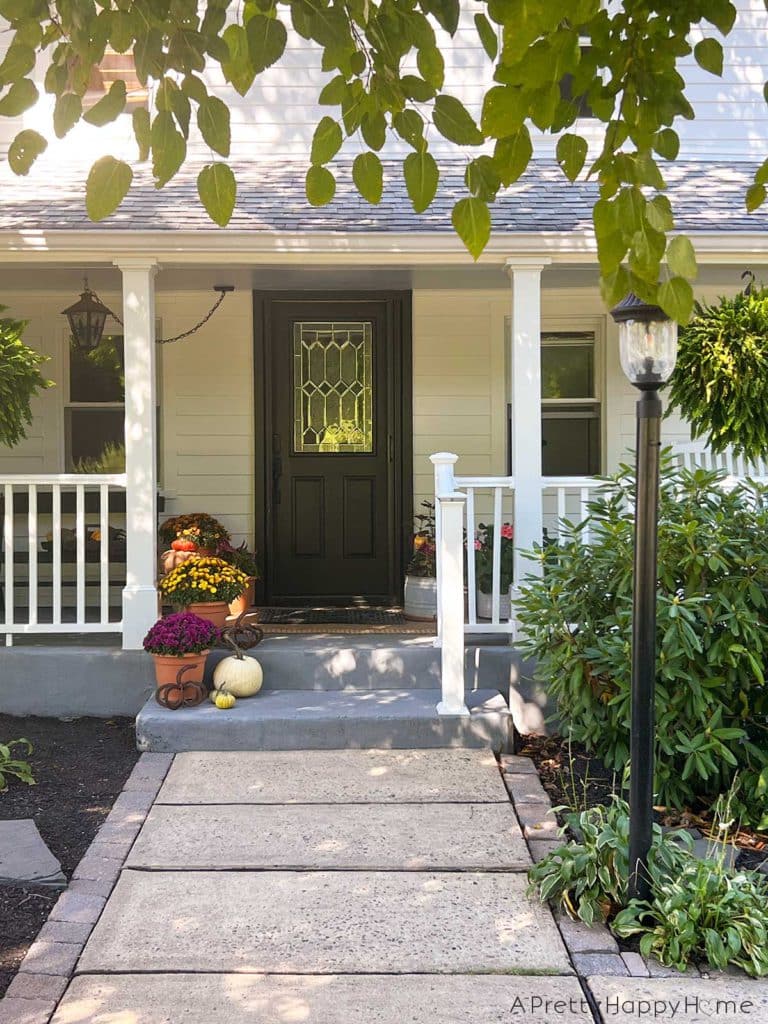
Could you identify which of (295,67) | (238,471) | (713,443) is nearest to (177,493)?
(238,471)

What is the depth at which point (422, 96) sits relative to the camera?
215 centimetres

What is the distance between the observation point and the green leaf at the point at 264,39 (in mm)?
2004

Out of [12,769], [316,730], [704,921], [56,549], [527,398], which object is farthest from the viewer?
[527,398]

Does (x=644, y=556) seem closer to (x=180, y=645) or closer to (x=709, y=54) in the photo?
(x=709, y=54)

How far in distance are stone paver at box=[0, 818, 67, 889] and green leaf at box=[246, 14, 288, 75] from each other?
2923 millimetres

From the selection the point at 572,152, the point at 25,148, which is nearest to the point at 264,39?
the point at 25,148

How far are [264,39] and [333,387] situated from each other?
5.78 meters

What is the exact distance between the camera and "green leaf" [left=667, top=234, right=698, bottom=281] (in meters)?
1.82

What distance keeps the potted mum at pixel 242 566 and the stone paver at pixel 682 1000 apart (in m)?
4.18

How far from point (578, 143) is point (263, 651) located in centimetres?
429

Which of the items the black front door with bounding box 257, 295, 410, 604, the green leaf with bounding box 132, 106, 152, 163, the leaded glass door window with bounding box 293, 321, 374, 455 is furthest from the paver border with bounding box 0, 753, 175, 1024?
the leaded glass door window with bounding box 293, 321, 374, 455

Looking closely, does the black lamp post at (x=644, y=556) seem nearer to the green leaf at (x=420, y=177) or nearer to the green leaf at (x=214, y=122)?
the green leaf at (x=420, y=177)

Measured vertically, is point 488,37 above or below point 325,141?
above

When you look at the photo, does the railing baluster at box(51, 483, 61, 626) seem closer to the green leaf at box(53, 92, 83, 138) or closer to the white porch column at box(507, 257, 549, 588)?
the white porch column at box(507, 257, 549, 588)
